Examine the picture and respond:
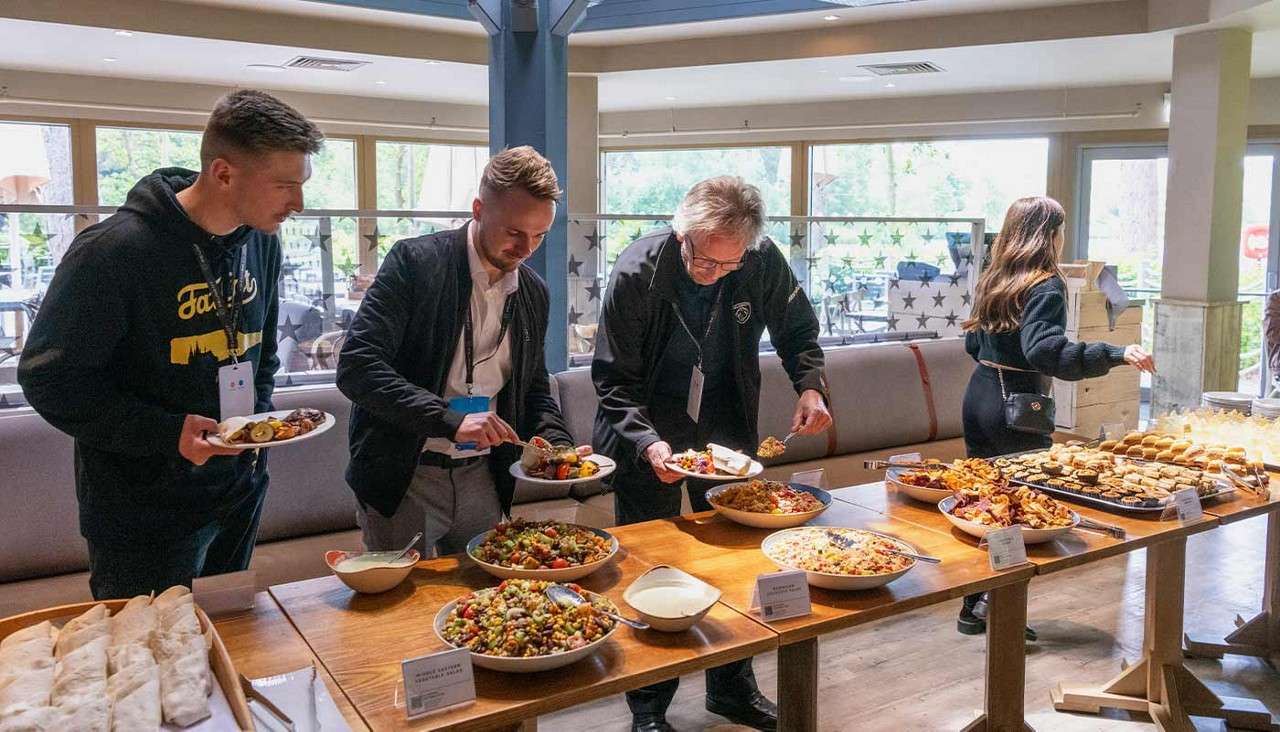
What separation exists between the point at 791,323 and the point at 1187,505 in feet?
3.33

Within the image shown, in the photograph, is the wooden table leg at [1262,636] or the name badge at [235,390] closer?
the name badge at [235,390]

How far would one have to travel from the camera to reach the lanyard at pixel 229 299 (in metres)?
1.82

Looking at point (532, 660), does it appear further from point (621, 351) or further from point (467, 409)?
point (621, 351)

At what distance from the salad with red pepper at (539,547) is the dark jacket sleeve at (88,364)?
573 millimetres

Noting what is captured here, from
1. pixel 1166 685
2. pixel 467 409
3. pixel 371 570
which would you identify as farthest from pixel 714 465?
pixel 1166 685

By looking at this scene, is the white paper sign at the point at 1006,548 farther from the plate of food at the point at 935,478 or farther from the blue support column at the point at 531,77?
the blue support column at the point at 531,77

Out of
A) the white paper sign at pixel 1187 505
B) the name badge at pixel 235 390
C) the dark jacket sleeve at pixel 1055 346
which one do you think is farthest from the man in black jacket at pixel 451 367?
the dark jacket sleeve at pixel 1055 346

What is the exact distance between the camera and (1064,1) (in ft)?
22.7

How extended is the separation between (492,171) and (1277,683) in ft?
9.43

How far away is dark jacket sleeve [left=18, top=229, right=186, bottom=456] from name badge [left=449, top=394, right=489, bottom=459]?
527 mm

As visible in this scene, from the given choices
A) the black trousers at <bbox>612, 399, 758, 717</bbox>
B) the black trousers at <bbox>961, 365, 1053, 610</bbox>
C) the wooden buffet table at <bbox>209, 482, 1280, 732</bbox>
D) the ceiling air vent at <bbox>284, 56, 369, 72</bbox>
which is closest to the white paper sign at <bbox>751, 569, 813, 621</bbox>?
the wooden buffet table at <bbox>209, 482, 1280, 732</bbox>

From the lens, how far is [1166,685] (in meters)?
2.81

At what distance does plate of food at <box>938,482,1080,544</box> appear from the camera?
2088 mm

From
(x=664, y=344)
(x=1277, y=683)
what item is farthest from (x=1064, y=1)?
(x=664, y=344)
